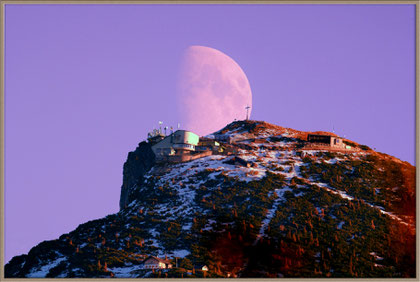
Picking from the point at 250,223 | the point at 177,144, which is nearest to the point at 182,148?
the point at 177,144

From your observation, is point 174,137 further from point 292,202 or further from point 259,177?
point 292,202

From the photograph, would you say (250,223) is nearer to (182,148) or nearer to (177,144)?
(182,148)

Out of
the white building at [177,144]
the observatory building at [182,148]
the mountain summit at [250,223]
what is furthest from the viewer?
the white building at [177,144]

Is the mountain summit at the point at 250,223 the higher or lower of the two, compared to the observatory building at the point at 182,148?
lower

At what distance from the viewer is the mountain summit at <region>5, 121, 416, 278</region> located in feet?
454

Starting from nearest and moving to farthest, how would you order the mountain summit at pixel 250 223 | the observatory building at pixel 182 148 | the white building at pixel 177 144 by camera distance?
the mountain summit at pixel 250 223 → the observatory building at pixel 182 148 → the white building at pixel 177 144

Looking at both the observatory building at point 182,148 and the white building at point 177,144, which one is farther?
the white building at point 177,144

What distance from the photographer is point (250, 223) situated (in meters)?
152

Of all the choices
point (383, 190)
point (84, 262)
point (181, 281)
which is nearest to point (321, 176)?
point (383, 190)

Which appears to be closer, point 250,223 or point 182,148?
point 250,223

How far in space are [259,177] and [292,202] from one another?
44.8ft

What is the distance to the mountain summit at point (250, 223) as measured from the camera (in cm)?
13825

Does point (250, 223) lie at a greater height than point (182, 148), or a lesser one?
lesser

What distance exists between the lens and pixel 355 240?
490 ft
